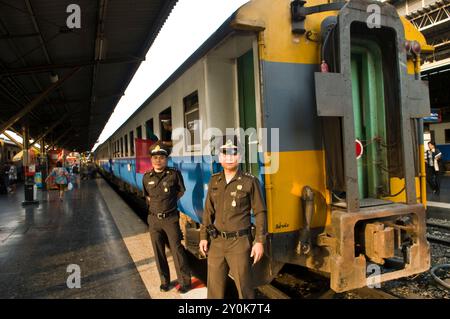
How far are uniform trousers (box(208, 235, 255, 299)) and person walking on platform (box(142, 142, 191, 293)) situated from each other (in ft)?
3.19

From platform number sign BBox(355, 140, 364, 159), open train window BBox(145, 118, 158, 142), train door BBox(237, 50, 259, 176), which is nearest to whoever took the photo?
platform number sign BBox(355, 140, 364, 159)

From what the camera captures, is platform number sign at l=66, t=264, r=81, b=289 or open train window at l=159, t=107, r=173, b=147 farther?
open train window at l=159, t=107, r=173, b=147

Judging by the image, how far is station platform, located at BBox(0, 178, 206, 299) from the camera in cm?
430

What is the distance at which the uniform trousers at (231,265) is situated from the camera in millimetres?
3107

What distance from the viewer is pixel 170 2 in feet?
21.7

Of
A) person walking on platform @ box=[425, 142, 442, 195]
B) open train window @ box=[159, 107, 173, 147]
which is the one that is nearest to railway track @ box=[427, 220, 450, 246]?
person walking on platform @ box=[425, 142, 442, 195]

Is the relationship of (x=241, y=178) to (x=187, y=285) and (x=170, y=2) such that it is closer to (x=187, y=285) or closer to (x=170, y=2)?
(x=187, y=285)

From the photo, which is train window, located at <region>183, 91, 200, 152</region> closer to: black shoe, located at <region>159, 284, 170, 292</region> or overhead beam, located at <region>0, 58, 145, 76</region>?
black shoe, located at <region>159, 284, 170, 292</region>

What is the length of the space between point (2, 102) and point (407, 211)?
12931 mm

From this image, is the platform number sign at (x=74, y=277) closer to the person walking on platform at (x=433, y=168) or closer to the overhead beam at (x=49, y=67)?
the overhead beam at (x=49, y=67)

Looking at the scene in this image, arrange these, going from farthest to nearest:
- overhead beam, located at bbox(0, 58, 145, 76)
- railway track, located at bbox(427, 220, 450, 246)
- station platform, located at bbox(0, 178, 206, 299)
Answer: overhead beam, located at bbox(0, 58, 145, 76), railway track, located at bbox(427, 220, 450, 246), station platform, located at bbox(0, 178, 206, 299)

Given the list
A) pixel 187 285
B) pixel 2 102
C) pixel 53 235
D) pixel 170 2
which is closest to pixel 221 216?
pixel 187 285

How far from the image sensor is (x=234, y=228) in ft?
10.4

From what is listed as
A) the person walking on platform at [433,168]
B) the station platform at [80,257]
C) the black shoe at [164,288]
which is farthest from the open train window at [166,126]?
the person walking on platform at [433,168]
